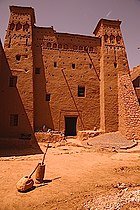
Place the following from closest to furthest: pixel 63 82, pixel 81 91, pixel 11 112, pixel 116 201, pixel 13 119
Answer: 1. pixel 116 201
2. pixel 11 112
3. pixel 13 119
4. pixel 63 82
5. pixel 81 91

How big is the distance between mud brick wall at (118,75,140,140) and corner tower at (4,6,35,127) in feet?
31.5

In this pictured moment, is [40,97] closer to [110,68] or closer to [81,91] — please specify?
[81,91]

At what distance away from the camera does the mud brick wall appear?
16656mm

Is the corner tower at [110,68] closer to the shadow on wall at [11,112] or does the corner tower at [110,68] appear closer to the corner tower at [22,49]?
the corner tower at [22,49]

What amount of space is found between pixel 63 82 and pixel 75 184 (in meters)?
13.9

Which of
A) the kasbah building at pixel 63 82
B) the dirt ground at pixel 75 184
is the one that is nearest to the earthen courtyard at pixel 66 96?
the kasbah building at pixel 63 82

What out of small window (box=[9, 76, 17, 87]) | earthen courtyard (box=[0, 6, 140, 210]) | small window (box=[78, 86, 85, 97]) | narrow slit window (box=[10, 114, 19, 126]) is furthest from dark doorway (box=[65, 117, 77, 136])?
small window (box=[9, 76, 17, 87])

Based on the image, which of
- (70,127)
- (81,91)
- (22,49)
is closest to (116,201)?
(81,91)

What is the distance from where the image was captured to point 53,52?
1984 centimetres

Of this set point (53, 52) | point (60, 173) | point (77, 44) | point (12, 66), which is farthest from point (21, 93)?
point (60, 173)

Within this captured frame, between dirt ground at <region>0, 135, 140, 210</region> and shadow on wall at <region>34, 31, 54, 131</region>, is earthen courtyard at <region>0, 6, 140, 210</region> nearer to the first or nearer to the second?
shadow on wall at <region>34, 31, 54, 131</region>

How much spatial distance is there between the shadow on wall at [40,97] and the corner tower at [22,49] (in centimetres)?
116

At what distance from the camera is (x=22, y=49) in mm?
18391

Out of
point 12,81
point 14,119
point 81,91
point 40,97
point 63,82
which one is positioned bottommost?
point 14,119
